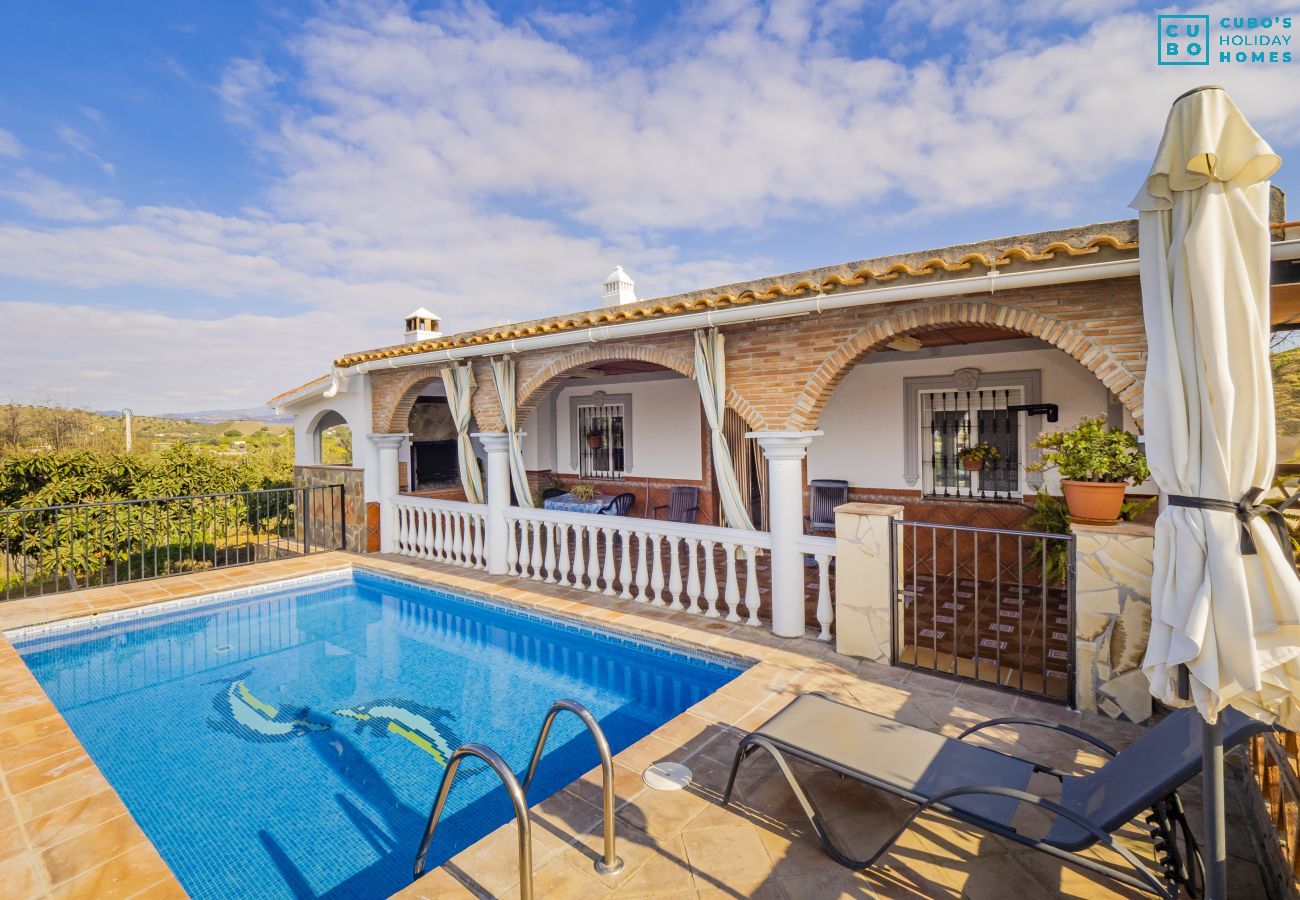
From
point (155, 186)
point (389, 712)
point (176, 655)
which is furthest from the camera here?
point (155, 186)

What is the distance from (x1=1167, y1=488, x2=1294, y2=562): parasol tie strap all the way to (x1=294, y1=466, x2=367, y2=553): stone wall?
1094cm

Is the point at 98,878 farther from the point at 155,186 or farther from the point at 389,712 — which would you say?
the point at 155,186

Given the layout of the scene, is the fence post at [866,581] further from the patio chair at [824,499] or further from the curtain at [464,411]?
the curtain at [464,411]

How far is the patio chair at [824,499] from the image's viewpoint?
938cm

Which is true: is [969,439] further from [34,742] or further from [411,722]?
[34,742]

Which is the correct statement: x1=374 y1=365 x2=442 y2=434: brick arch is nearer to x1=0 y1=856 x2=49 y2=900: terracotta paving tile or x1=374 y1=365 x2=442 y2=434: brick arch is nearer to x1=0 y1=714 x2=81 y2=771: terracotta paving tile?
x1=0 y1=714 x2=81 y2=771: terracotta paving tile

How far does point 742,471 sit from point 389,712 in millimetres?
7673

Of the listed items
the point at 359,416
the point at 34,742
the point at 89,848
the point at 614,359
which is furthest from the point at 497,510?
the point at 89,848

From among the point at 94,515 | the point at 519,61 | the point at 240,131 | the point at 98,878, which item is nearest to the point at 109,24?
the point at 240,131

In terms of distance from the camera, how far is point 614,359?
7.07 metres

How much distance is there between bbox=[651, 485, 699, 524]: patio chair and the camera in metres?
11.1

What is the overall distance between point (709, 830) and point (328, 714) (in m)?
3.69

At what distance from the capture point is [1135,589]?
3.94 meters

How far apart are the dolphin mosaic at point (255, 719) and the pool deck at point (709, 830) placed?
98 cm
